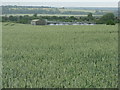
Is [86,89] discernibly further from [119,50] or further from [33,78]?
[119,50]

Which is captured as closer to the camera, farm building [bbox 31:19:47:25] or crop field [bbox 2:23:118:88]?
crop field [bbox 2:23:118:88]

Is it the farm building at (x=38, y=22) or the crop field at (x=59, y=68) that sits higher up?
the farm building at (x=38, y=22)

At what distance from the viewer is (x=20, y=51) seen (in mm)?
5918

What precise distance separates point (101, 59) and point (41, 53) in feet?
4.06

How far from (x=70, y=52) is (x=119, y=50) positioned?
106 centimetres

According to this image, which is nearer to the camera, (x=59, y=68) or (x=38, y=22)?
(x=59, y=68)

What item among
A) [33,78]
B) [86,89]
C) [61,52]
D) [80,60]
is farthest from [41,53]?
[86,89]

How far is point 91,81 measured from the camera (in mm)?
3682

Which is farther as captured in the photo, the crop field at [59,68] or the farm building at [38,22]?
the farm building at [38,22]

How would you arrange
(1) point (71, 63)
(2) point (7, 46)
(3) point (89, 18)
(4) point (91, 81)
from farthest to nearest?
1. (3) point (89, 18)
2. (2) point (7, 46)
3. (1) point (71, 63)
4. (4) point (91, 81)

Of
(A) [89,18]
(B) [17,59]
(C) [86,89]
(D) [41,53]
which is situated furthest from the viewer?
(A) [89,18]

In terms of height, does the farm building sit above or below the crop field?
above

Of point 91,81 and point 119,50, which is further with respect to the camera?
point 119,50

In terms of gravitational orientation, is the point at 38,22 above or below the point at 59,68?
above
